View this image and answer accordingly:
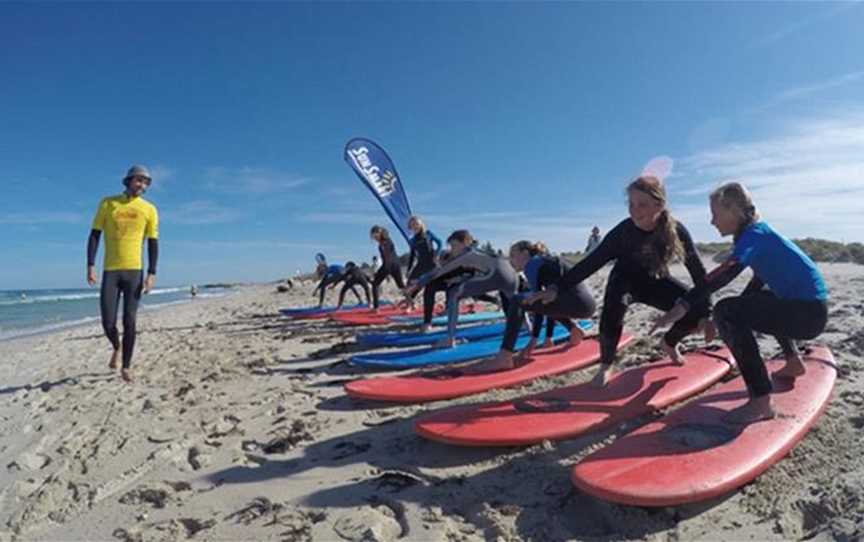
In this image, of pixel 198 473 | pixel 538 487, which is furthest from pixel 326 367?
pixel 538 487

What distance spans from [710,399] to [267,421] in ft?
9.48

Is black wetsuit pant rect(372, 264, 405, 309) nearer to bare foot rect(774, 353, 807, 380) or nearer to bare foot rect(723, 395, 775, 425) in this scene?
bare foot rect(774, 353, 807, 380)

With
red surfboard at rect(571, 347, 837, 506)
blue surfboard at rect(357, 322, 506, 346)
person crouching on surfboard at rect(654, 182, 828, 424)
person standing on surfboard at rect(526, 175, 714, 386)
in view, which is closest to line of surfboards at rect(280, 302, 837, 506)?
red surfboard at rect(571, 347, 837, 506)

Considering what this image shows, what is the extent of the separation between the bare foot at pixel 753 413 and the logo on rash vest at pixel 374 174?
941 cm

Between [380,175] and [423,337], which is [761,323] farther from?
[380,175]

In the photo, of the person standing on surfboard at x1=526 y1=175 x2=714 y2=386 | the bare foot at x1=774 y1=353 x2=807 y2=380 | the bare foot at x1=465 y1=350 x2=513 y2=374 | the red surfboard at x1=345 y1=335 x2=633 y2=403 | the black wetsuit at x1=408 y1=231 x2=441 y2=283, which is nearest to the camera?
the bare foot at x1=774 y1=353 x2=807 y2=380

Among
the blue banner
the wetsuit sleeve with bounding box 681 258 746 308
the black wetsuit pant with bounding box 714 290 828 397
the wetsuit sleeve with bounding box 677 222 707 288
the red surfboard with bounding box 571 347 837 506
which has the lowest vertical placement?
the red surfboard with bounding box 571 347 837 506

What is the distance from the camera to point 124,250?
484cm

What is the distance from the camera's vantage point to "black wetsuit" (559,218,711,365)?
359cm

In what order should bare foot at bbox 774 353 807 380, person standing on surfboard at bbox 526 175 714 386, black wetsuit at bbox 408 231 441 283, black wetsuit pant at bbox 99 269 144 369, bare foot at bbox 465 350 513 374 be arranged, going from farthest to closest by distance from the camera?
black wetsuit at bbox 408 231 441 283
black wetsuit pant at bbox 99 269 144 369
bare foot at bbox 465 350 513 374
person standing on surfboard at bbox 526 175 714 386
bare foot at bbox 774 353 807 380

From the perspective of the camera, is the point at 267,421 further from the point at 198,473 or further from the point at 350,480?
the point at 350,480

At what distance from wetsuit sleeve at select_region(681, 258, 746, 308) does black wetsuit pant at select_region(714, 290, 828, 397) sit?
0.24 m

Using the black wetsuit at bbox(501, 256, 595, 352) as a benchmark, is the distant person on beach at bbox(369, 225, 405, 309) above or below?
above

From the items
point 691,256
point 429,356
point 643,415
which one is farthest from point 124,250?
point 691,256
